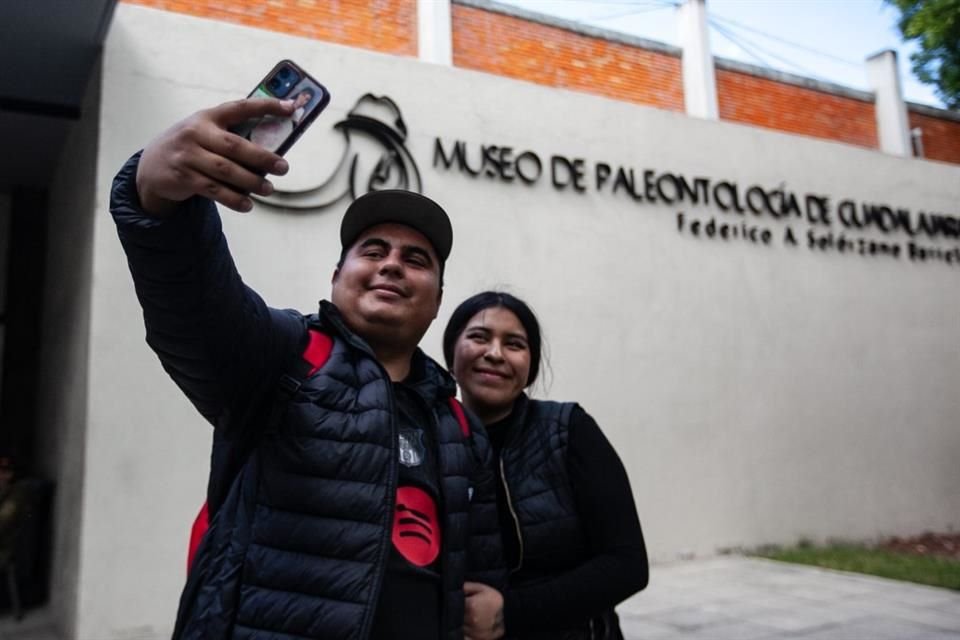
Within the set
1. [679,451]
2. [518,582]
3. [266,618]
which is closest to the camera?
[266,618]

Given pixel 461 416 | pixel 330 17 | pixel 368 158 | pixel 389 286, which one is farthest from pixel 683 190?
pixel 389 286

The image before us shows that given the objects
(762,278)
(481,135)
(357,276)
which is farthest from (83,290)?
(762,278)

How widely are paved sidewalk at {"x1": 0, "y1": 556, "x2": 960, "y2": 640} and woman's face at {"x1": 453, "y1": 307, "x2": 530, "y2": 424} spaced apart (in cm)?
280

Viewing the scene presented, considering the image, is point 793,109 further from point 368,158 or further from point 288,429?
point 288,429

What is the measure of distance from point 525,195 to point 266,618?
523 cm

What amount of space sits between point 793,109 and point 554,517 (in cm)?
1061

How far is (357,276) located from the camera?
1433mm

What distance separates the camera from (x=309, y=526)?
117 centimetres

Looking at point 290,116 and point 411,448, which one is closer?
point 290,116

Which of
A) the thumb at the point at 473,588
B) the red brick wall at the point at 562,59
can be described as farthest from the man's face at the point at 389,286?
the red brick wall at the point at 562,59

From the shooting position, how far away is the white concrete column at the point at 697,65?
9.85m

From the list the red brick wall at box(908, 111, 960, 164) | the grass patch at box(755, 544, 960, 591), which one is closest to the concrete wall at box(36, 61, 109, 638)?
the grass patch at box(755, 544, 960, 591)

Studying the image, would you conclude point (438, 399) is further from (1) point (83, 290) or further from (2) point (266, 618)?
(1) point (83, 290)

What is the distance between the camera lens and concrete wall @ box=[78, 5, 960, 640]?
14.8ft
